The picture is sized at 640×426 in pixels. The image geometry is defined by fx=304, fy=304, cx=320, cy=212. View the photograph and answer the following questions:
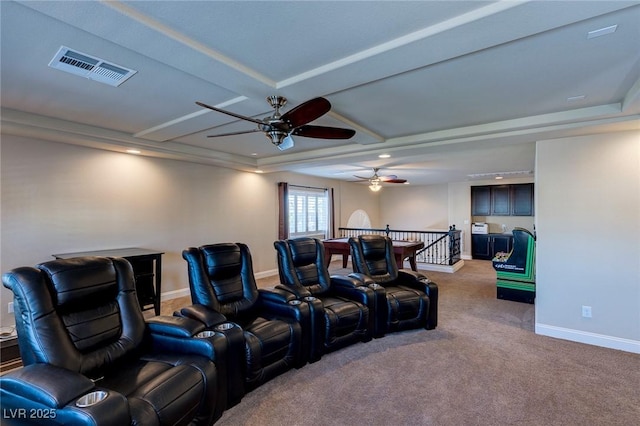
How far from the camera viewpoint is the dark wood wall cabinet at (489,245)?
8.49 meters

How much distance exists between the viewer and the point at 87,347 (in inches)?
77.0

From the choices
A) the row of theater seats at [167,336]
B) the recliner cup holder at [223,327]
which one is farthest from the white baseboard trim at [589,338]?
the recliner cup holder at [223,327]

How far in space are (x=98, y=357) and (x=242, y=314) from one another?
1.28m

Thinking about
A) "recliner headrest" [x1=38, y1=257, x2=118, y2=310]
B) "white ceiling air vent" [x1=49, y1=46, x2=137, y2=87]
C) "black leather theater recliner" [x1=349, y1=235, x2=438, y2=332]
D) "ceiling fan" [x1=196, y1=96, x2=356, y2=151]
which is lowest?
"black leather theater recliner" [x1=349, y1=235, x2=438, y2=332]

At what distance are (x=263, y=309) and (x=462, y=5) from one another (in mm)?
2975

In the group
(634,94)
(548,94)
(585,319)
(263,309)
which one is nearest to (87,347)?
(263,309)

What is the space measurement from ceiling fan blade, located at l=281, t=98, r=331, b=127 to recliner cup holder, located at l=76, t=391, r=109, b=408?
6.76 ft

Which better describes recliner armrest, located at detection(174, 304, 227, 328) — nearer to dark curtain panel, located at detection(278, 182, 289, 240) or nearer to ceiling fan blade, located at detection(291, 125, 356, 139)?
ceiling fan blade, located at detection(291, 125, 356, 139)

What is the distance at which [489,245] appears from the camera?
8781mm

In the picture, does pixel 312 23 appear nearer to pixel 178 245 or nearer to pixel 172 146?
pixel 172 146

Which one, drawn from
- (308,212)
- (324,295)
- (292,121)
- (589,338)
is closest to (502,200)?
(308,212)

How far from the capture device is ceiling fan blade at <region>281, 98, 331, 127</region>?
2225 mm

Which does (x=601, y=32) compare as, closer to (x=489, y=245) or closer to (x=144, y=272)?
(x=144, y=272)

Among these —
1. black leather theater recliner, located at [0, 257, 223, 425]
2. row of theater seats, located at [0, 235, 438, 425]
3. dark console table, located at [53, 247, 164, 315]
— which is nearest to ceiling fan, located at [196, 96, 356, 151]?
row of theater seats, located at [0, 235, 438, 425]
